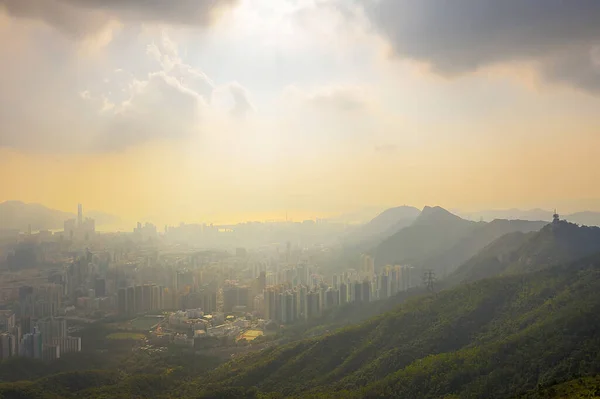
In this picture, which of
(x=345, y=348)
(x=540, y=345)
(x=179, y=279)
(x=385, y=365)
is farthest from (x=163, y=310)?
(x=540, y=345)

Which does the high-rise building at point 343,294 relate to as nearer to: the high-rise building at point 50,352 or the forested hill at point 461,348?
the forested hill at point 461,348

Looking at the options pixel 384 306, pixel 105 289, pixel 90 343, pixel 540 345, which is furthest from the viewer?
pixel 105 289

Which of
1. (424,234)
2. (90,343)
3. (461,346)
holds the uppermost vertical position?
(424,234)

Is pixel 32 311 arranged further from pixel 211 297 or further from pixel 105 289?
pixel 211 297

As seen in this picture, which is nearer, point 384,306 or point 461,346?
point 461,346

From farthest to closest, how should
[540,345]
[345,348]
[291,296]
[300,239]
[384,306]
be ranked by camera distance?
1. [300,239]
2. [291,296]
3. [384,306]
4. [345,348]
5. [540,345]

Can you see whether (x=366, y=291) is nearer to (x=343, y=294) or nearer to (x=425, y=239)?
(x=343, y=294)

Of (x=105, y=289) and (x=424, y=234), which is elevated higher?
(x=424, y=234)
